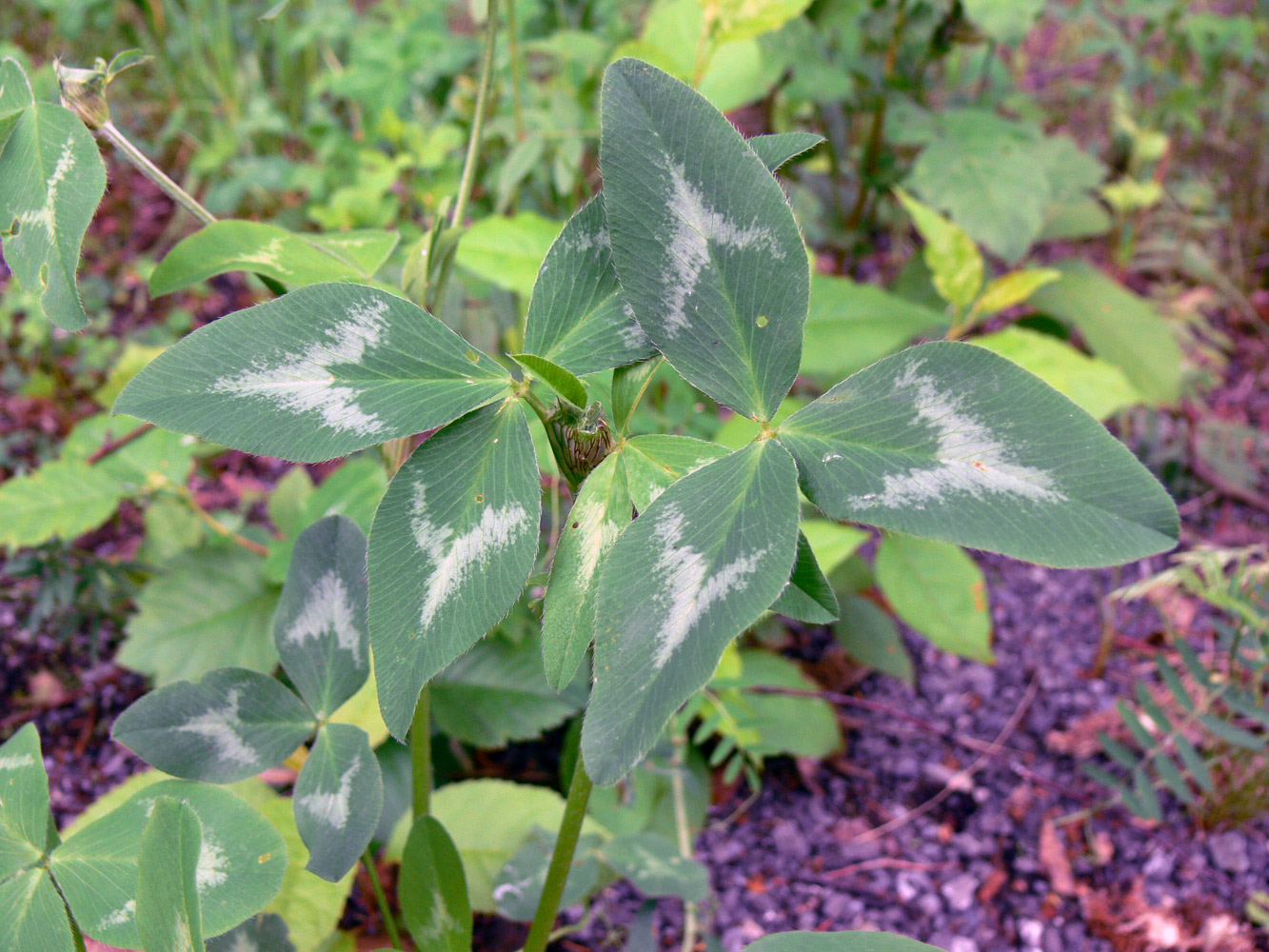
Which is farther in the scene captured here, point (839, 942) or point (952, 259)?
point (952, 259)

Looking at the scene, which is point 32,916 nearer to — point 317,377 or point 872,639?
point 317,377

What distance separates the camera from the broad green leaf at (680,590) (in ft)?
1.53

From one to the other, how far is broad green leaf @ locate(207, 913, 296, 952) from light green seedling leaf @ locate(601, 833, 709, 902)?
36 centimetres

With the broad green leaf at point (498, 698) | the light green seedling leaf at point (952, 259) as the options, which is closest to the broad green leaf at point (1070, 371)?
the light green seedling leaf at point (952, 259)

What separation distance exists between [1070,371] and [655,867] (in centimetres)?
115

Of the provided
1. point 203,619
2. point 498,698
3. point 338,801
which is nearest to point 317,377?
point 338,801

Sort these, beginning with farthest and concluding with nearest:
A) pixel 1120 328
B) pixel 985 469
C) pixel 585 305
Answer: pixel 1120 328 < pixel 585 305 < pixel 985 469

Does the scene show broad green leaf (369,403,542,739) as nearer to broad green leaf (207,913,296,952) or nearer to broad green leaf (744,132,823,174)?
broad green leaf (744,132,823,174)

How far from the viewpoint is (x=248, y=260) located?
26.2 inches

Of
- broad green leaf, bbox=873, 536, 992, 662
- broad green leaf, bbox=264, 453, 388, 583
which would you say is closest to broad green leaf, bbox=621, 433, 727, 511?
broad green leaf, bbox=264, 453, 388, 583

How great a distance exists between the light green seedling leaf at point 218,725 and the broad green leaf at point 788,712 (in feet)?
2.40

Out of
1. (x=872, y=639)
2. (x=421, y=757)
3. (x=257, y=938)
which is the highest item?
(x=421, y=757)

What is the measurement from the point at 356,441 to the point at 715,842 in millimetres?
1135

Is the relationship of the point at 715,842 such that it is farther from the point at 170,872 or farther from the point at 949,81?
the point at 949,81
